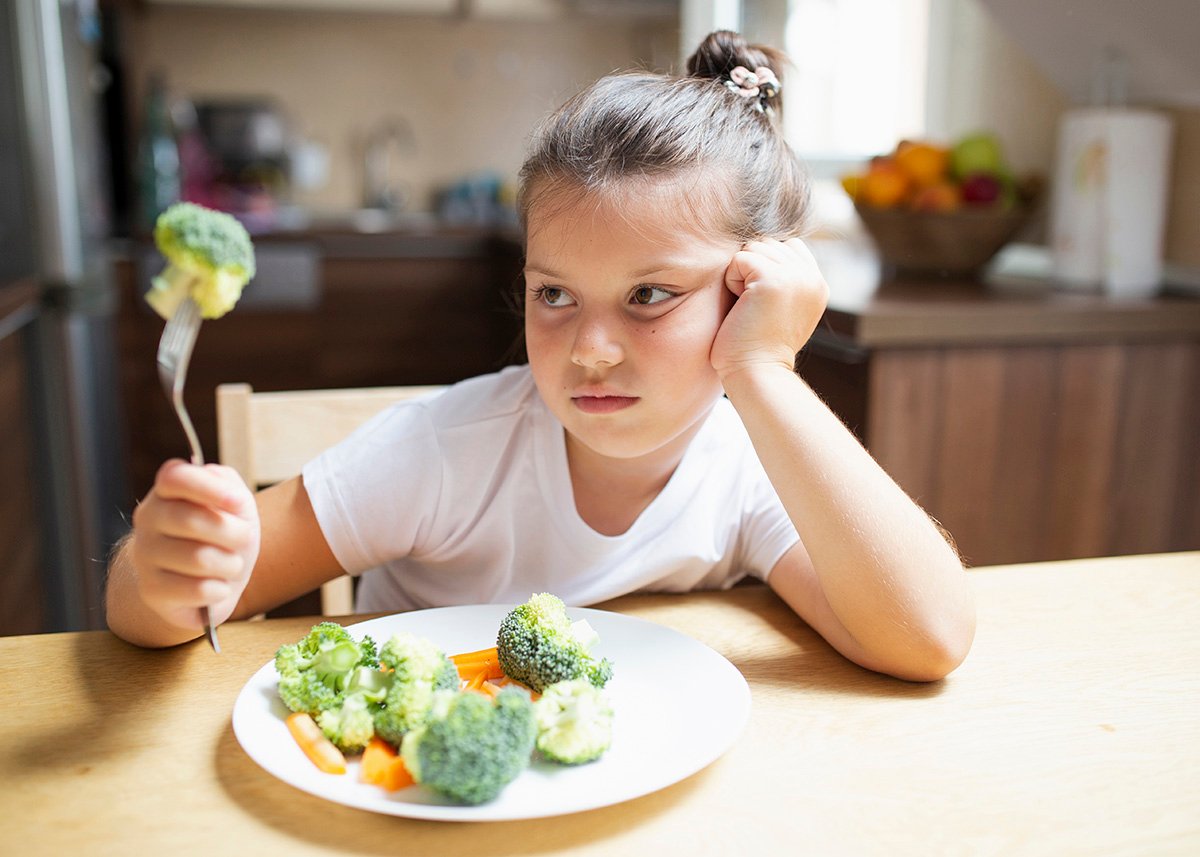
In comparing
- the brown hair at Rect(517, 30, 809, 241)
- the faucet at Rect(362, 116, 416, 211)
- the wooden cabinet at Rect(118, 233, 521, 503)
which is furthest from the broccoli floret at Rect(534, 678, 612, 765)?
the faucet at Rect(362, 116, 416, 211)

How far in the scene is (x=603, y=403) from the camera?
88 cm

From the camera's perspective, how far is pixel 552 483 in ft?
3.35

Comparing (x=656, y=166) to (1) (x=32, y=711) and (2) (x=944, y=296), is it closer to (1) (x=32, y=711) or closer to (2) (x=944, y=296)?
(1) (x=32, y=711)

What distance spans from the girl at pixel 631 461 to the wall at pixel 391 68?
318 cm

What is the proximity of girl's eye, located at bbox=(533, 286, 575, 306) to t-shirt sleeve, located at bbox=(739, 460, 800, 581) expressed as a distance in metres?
0.26

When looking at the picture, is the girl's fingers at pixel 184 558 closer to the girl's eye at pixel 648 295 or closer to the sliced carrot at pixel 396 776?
the sliced carrot at pixel 396 776

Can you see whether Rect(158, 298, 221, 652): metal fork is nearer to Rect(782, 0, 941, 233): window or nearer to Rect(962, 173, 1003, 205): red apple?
Rect(962, 173, 1003, 205): red apple

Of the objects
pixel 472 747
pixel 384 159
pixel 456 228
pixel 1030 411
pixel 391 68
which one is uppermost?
pixel 391 68

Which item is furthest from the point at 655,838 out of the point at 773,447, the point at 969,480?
the point at 969,480

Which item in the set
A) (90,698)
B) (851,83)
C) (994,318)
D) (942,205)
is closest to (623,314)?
(90,698)

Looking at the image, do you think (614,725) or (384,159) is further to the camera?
(384,159)

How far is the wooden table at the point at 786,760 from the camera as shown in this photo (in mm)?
560

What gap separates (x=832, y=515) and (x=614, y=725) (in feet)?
0.82

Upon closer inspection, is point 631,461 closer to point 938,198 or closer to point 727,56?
point 727,56
